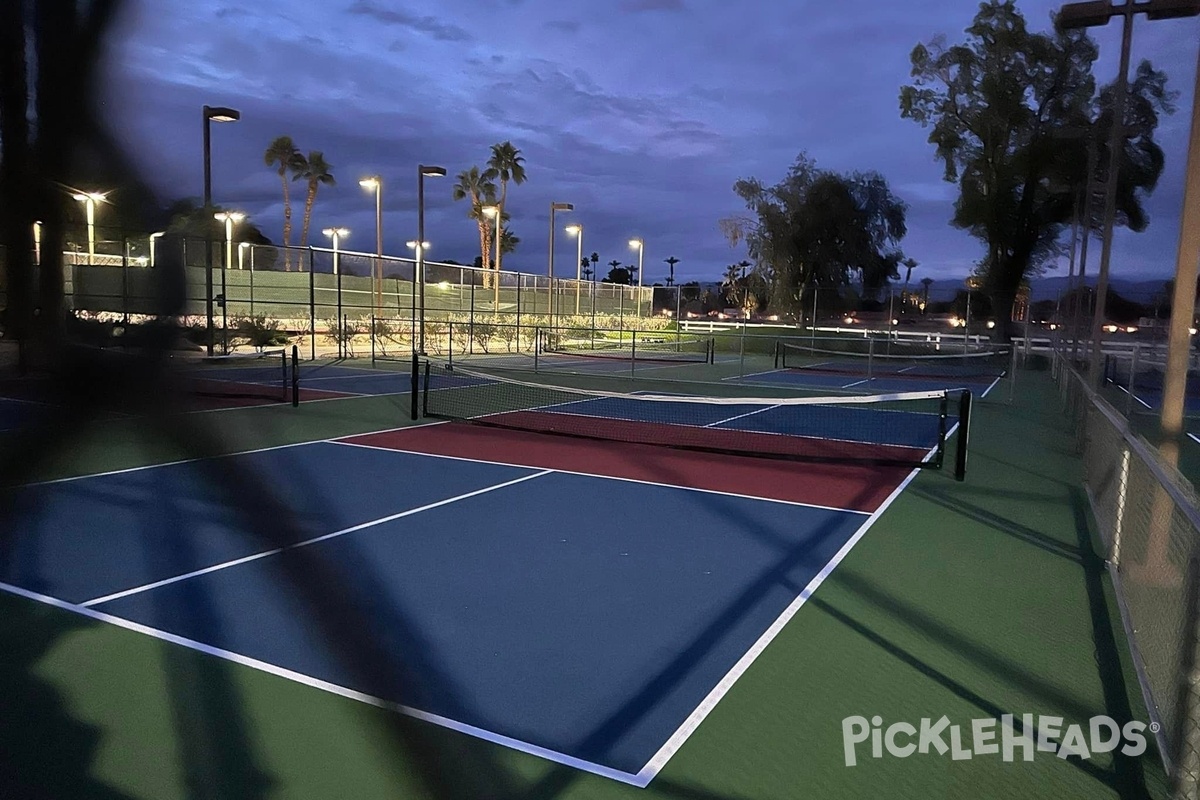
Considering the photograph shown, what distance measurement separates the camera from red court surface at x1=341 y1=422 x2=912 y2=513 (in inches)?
332

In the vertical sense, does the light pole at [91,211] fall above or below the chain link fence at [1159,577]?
above

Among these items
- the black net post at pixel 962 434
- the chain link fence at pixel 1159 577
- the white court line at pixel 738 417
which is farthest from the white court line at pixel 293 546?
the white court line at pixel 738 417

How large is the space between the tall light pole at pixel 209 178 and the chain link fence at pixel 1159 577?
130 inches

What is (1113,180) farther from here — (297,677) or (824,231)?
(824,231)

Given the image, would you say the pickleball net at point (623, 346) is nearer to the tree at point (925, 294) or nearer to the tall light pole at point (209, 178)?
the tree at point (925, 294)

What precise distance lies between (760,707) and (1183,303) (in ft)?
11.9

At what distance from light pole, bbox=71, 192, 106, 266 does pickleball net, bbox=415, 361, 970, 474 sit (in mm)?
8160

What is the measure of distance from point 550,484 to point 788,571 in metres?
3.10

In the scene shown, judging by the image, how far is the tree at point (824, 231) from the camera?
44.3 meters

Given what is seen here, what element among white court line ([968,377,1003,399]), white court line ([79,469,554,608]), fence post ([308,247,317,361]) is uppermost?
fence post ([308,247,317,361])

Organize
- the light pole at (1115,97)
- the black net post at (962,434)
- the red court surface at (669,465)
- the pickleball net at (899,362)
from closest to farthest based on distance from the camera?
the red court surface at (669,465)
the black net post at (962,434)
the light pole at (1115,97)
the pickleball net at (899,362)

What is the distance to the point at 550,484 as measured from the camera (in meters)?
8.43

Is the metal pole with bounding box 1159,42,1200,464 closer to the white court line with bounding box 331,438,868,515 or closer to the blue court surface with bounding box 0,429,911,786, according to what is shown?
the blue court surface with bounding box 0,429,911,786

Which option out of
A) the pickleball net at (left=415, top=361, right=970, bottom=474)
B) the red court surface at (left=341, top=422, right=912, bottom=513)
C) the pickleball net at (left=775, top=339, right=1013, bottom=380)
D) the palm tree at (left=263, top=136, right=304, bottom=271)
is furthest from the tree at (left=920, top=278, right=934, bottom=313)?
the palm tree at (left=263, top=136, right=304, bottom=271)
